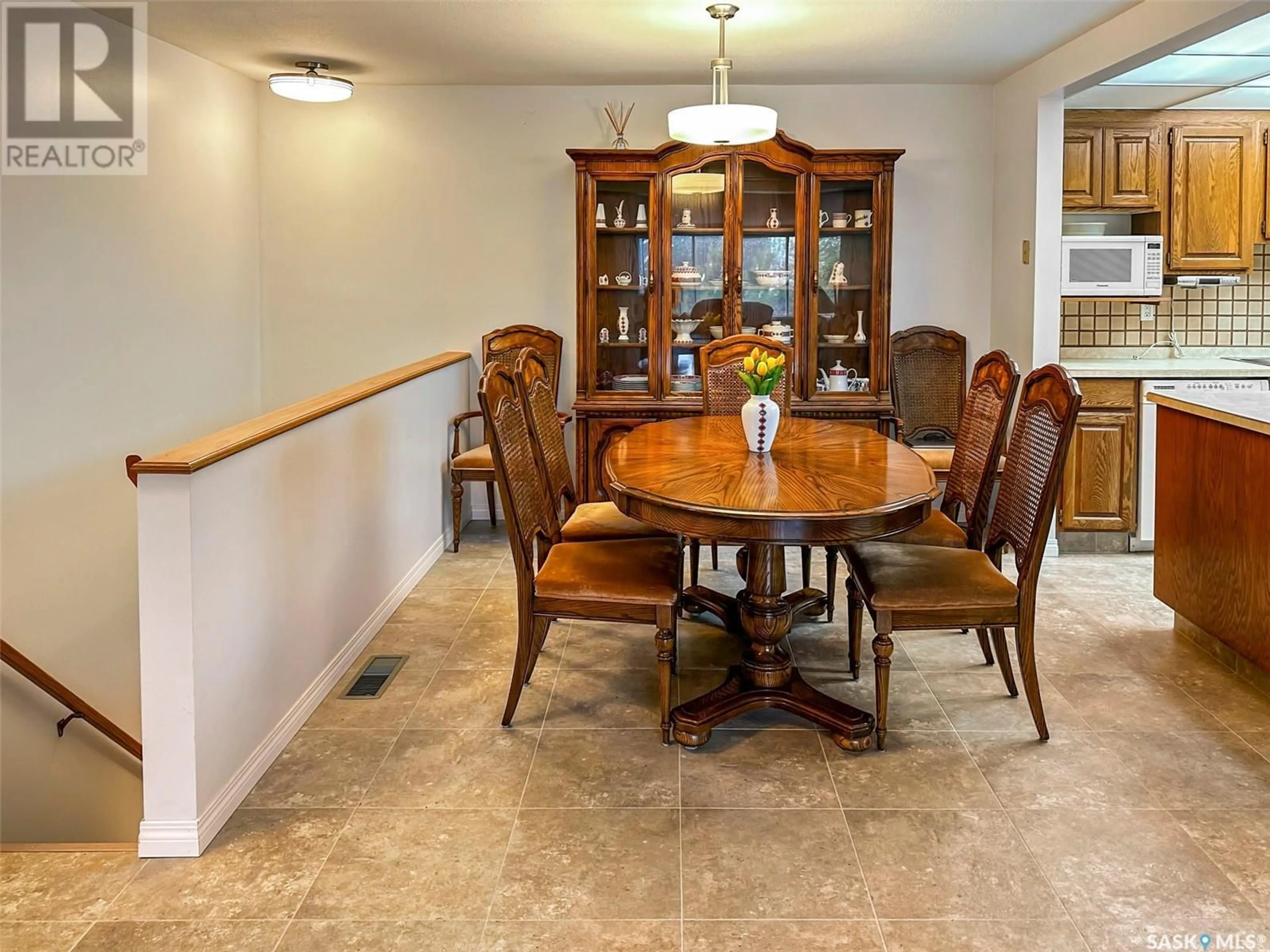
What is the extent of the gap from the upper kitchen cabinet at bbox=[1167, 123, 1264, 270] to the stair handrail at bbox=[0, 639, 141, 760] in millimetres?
5133

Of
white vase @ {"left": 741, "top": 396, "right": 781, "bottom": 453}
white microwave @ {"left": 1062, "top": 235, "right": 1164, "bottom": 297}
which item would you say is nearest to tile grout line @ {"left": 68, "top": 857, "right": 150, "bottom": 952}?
white vase @ {"left": 741, "top": 396, "right": 781, "bottom": 453}

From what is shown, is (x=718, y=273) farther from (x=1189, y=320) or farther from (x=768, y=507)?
(x=768, y=507)

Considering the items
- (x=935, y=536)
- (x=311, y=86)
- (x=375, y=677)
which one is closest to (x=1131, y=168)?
(x=935, y=536)

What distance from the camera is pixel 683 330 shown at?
16.8 ft

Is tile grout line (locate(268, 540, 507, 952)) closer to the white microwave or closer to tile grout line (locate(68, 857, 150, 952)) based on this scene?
tile grout line (locate(68, 857, 150, 952))

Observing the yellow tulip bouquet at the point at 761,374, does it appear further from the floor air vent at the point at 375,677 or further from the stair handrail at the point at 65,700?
the stair handrail at the point at 65,700

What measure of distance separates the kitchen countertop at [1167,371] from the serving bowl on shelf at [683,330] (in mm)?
Result: 1806

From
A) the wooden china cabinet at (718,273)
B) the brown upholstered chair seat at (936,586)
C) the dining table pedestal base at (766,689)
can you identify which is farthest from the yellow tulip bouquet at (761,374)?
the wooden china cabinet at (718,273)

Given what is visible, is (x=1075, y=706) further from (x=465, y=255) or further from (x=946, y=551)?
(x=465, y=255)

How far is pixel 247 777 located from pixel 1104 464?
3.95 meters

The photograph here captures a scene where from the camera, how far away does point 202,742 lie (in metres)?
2.23

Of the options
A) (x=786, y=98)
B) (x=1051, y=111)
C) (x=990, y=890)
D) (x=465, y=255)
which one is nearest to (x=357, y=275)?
(x=465, y=255)

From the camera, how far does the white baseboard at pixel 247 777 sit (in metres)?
2.18

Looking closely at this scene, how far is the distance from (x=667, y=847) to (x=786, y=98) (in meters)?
4.23
